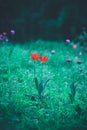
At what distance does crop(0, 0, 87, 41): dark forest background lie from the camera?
915 cm

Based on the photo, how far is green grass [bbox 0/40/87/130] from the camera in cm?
382

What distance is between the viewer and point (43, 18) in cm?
938

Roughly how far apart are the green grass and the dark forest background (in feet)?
10.9

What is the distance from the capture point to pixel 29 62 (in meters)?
5.89

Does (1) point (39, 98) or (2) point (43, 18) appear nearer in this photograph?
(1) point (39, 98)

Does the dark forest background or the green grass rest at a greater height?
the green grass

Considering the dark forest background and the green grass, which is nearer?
the green grass

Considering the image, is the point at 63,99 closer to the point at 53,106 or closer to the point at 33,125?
the point at 53,106

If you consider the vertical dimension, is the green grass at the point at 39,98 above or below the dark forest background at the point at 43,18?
above

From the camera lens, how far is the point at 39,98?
427 cm

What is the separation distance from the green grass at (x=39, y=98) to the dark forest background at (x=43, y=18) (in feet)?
10.9

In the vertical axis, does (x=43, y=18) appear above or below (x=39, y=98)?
below

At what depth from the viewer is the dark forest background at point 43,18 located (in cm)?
915

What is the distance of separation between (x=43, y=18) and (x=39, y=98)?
544 cm
